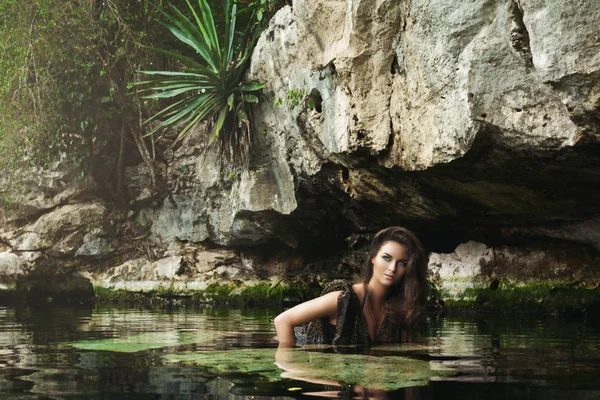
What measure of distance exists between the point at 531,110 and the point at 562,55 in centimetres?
79

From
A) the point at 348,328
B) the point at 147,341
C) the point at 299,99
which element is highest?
the point at 299,99

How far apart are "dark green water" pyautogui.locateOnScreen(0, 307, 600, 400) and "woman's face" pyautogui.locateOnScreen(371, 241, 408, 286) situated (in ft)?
1.63

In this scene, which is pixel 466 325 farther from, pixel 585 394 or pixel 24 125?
pixel 24 125

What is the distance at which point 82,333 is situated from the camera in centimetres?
704

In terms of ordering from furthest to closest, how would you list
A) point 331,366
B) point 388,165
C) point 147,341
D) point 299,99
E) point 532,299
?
1. point 299,99
2. point 532,299
3. point 388,165
4. point 147,341
5. point 331,366

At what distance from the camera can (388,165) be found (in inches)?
365

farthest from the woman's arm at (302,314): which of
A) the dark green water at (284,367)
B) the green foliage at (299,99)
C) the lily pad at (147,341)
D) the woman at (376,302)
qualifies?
the green foliage at (299,99)

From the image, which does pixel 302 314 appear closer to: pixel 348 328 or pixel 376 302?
pixel 348 328

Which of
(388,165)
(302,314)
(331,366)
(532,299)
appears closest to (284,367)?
(331,366)

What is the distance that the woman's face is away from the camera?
5242mm

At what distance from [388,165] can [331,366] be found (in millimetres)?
5555

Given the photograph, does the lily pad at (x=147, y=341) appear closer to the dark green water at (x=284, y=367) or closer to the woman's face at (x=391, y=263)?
the dark green water at (x=284, y=367)

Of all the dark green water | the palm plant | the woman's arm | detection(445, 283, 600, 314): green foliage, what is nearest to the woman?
the woman's arm

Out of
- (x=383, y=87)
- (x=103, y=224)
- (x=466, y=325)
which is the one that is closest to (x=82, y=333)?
(x=466, y=325)
